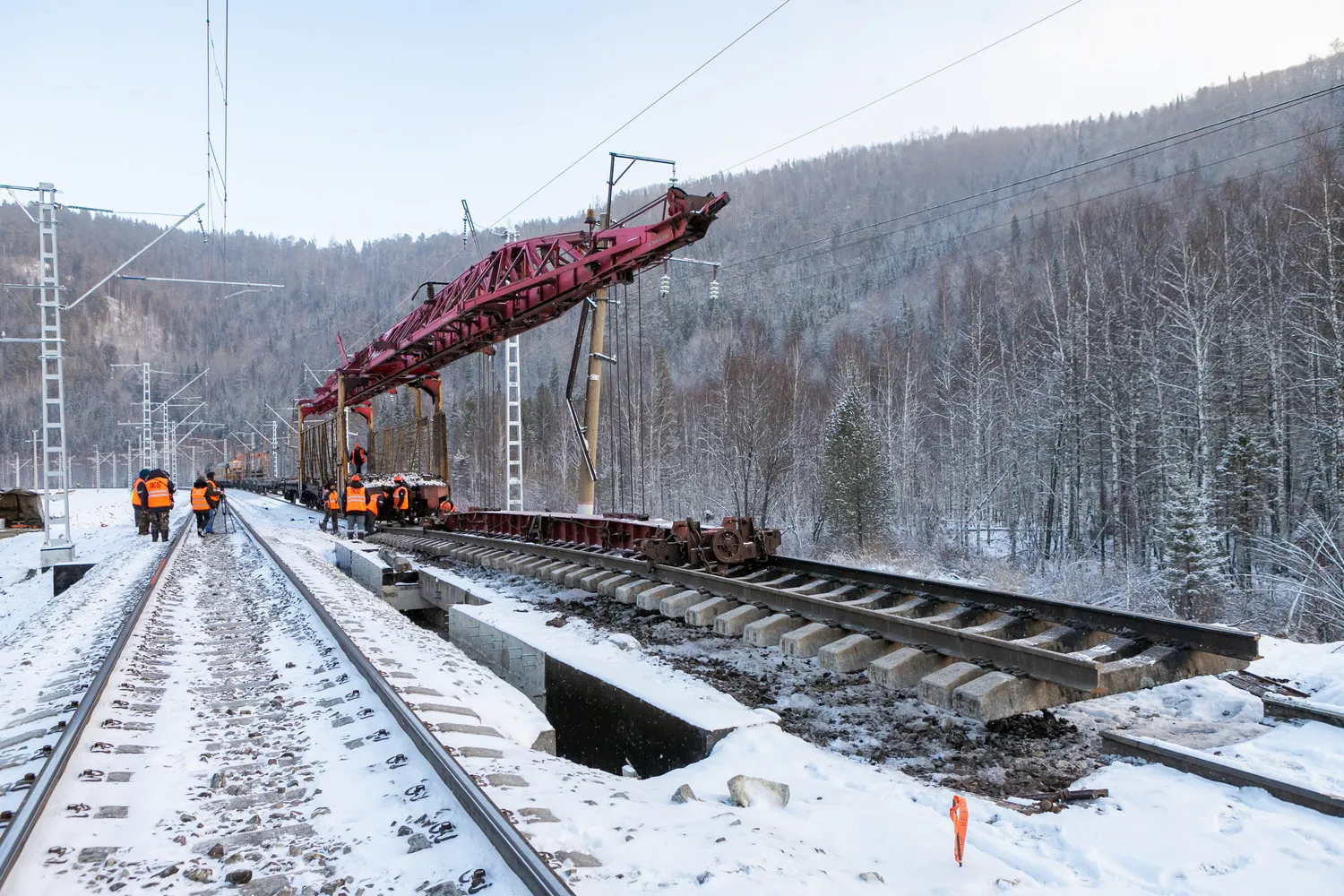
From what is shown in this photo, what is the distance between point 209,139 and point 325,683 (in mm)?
12468

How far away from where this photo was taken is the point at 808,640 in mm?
5836

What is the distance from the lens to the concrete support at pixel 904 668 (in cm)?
498

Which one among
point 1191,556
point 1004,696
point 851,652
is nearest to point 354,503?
point 851,652

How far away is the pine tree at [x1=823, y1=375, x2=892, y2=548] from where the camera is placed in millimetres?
29016

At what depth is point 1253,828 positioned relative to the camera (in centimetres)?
321

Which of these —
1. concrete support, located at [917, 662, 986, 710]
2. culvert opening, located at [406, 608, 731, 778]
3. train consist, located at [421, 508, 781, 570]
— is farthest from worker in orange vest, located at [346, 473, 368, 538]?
concrete support, located at [917, 662, 986, 710]

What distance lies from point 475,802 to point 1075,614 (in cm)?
466

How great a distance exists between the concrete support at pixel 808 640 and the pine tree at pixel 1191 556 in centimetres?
1485

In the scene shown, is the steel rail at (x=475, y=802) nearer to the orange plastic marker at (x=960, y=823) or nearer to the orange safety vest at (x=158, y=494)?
the orange plastic marker at (x=960, y=823)

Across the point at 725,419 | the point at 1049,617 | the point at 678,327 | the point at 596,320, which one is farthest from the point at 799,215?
the point at 1049,617

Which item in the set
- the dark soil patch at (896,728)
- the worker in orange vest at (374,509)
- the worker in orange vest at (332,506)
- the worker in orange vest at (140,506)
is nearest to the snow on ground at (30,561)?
the worker in orange vest at (140,506)

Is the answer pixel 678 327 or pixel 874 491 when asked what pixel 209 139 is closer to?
pixel 874 491

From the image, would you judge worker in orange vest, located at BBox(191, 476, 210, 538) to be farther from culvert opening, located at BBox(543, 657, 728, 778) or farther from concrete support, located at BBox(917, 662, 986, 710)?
concrete support, located at BBox(917, 662, 986, 710)

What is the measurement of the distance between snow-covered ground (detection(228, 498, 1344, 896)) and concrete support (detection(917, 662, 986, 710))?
0.54m
